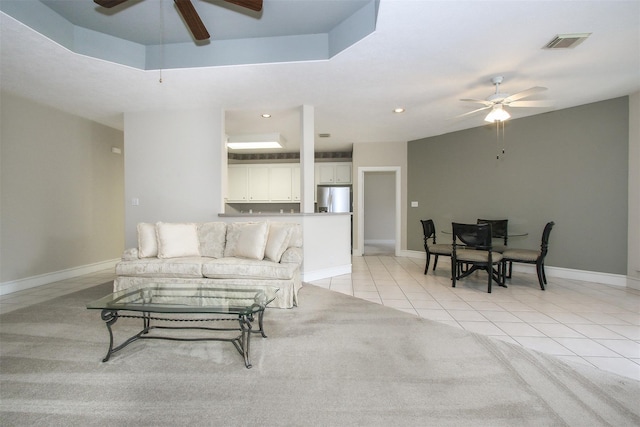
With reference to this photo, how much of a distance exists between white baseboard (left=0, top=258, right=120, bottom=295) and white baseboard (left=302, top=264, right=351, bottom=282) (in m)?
3.68

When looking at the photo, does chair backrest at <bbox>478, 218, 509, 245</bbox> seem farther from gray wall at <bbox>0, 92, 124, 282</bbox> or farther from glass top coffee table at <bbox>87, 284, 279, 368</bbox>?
gray wall at <bbox>0, 92, 124, 282</bbox>

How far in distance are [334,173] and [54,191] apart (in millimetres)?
5246

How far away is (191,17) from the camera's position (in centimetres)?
204

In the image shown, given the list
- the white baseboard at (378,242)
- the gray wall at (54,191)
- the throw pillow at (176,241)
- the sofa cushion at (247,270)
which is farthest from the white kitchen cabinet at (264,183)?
the sofa cushion at (247,270)

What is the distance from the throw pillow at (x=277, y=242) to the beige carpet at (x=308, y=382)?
0.88 m

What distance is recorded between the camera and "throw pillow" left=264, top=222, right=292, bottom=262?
3.04 meters

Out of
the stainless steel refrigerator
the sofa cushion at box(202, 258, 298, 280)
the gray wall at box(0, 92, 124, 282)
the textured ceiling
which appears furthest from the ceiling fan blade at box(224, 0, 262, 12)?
the stainless steel refrigerator

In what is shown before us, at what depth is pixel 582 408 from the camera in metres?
1.38

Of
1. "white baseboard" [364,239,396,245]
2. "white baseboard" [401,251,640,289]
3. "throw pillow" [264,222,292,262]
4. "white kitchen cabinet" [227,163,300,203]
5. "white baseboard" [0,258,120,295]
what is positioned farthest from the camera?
"white baseboard" [364,239,396,245]

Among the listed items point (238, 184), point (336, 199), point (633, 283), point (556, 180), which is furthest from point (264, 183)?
point (633, 283)

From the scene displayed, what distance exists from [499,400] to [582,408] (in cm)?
39

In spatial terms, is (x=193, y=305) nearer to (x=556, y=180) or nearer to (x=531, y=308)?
(x=531, y=308)

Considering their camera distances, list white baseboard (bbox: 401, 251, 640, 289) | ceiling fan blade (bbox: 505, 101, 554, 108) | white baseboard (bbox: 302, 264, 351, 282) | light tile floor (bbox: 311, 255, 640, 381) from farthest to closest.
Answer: white baseboard (bbox: 302, 264, 351, 282)
white baseboard (bbox: 401, 251, 640, 289)
ceiling fan blade (bbox: 505, 101, 554, 108)
light tile floor (bbox: 311, 255, 640, 381)

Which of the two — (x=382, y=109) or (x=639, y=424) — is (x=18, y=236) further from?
(x=639, y=424)
